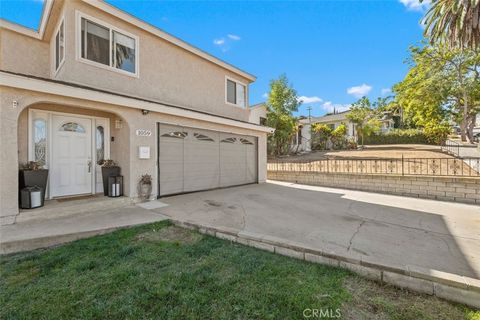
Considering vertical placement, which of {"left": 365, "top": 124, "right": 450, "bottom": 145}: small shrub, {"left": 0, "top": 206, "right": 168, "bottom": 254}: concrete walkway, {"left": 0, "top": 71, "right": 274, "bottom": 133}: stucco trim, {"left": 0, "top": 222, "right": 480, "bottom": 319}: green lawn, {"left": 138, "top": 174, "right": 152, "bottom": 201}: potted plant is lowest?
{"left": 0, "top": 222, "right": 480, "bottom": 319}: green lawn

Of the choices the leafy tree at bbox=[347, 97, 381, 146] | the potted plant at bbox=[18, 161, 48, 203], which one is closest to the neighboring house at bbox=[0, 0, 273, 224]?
the potted plant at bbox=[18, 161, 48, 203]

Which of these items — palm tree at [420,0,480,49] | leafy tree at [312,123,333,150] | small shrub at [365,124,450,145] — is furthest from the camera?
leafy tree at [312,123,333,150]

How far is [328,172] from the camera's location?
10812mm

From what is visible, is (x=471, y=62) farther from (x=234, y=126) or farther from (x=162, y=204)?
(x=162, y=204)

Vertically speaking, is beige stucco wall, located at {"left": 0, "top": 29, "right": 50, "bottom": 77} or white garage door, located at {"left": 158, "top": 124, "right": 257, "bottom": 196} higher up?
beige stucco wall, located at {"left": 0, "top": 29, "right": 50, "bottom": 77}

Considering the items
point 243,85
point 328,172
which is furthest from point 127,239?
point 243,85

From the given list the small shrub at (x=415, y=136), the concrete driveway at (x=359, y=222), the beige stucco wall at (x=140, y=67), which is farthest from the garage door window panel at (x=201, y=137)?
the small shrub at (x=415, y=136)

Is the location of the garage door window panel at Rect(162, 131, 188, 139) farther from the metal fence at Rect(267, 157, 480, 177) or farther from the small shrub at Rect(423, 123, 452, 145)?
the small shrub at Rect(423, 123, 452, 145)

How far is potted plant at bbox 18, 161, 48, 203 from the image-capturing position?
17.4 feet

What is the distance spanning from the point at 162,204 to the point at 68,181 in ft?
9.29

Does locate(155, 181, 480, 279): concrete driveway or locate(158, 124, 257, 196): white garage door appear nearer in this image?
locate(155, 181, 480, 279): concrete driveway

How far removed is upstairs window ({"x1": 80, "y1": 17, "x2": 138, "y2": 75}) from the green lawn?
563cm

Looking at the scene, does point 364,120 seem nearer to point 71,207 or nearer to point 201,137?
point 201,137

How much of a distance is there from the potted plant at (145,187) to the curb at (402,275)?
4388 millimetres
